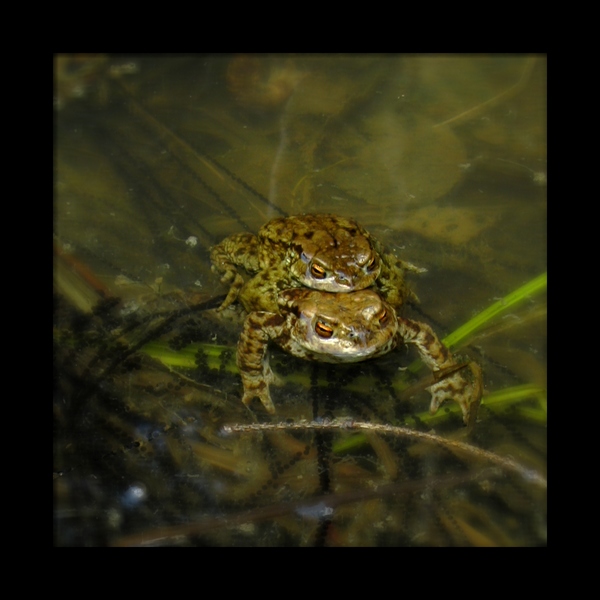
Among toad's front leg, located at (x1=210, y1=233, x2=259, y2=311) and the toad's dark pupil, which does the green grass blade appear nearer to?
the toad's dark pupil

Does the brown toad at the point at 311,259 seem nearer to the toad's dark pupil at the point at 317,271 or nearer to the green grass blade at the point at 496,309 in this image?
the toad's dark pupil at the point at 317,271

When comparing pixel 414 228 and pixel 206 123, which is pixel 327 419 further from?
pixel 206 123

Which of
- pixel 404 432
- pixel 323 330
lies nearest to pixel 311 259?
pixel 323 330

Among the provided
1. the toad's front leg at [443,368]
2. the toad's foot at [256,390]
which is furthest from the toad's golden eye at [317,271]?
the toad's foot at [256,390]

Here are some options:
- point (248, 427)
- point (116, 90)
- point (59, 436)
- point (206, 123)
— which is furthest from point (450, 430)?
point (116, 90)

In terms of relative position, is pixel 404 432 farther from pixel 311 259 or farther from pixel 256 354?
pixel 311 259

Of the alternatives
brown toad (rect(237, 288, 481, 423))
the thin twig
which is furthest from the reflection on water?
brown toad (rect(237, 288, 481, 423))
